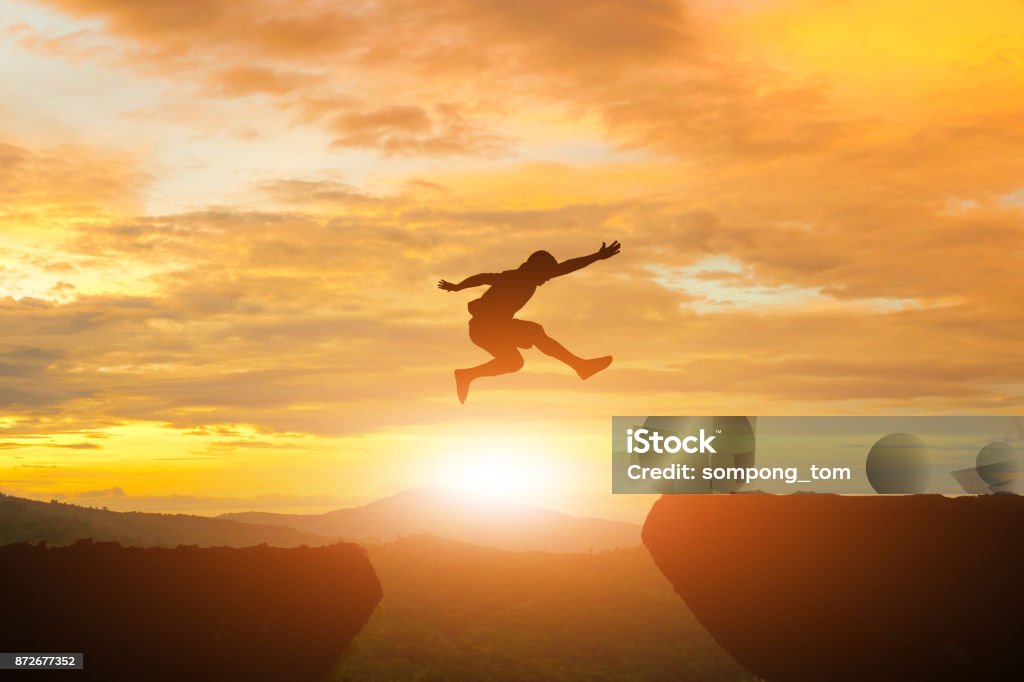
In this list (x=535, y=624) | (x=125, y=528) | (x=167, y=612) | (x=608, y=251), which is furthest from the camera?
(x=125, y=528)

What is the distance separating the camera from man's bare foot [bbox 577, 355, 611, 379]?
1650 cm

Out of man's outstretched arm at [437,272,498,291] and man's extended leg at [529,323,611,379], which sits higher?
man's outstretched arm at [437,272,498,291]

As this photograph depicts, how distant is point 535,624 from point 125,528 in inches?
3194

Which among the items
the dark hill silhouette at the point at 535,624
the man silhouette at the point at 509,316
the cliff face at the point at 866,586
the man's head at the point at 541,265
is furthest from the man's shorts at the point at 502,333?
the dark hill silhouette at the point at 535,624

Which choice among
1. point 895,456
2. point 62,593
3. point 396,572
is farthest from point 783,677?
point 396,572

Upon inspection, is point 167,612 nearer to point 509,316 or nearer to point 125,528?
point 509,316

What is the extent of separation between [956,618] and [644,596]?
8092 cm

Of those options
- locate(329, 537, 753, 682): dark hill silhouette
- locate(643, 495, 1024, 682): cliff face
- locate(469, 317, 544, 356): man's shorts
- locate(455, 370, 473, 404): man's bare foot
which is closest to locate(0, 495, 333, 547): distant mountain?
locate(329, 537, 753, 682): dark hill silhouette

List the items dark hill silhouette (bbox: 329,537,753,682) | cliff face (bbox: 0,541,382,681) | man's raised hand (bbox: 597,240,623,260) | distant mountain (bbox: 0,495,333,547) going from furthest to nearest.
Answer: distant mountain (bbox: 0,495,333,547), dark hill silhouette (bbox: 329,537,753,682), cliff face (bbox: 0,541,382,681), man's raised hand (bbox: 597,240,623,260)

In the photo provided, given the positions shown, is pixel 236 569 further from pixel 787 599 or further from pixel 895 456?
pixel 895 456

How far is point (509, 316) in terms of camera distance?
608 inches

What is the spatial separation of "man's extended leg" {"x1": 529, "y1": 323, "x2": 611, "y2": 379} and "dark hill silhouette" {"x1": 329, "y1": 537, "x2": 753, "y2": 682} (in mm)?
63989

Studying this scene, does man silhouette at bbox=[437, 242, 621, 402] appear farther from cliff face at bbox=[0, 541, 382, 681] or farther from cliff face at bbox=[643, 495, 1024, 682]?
cliff face at bbox=[0, 541, 382, 681]

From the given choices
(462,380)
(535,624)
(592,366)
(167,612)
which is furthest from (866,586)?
(535,624)
